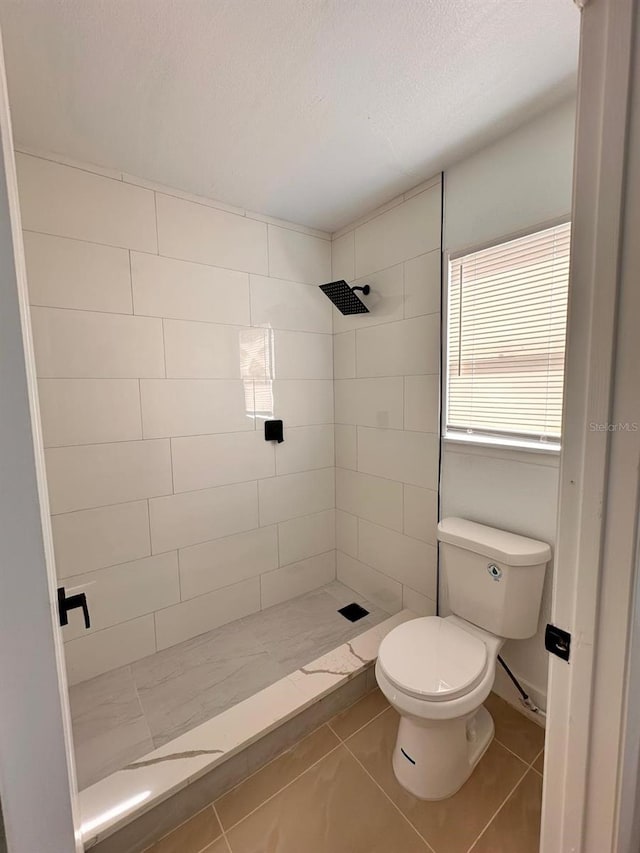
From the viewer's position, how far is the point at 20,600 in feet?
1.43

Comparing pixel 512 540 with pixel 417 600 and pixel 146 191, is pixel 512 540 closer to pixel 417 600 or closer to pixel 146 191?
pixel 417 600

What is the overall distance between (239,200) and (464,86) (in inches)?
43.5

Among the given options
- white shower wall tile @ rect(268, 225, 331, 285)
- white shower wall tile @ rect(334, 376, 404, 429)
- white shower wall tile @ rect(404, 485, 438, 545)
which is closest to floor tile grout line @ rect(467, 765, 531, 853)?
white shower wall tile @ rect(404, 485, 438, 545)

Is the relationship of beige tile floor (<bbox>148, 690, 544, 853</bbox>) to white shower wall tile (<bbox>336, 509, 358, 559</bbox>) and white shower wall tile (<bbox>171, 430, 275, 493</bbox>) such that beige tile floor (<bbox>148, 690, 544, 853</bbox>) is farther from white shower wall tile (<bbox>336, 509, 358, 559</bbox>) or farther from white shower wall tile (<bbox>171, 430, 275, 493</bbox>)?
white shower wall tile (<bbox>171, 430, 275, 493</bbox>)

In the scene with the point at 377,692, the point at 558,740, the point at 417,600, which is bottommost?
the point at 377,692

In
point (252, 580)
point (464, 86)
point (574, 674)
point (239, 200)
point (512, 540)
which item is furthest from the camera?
point (252, 580)

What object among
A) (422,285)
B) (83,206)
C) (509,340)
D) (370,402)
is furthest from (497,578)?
(83,206)

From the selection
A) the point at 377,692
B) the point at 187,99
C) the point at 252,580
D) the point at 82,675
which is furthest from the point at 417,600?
the point at 187,99

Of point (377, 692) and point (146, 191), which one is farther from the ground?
point (146, 191)

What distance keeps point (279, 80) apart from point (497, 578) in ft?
6.17

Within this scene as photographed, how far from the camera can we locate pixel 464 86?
1206mm

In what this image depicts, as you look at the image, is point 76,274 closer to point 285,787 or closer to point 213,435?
point 213,435

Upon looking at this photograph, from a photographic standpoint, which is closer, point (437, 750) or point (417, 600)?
point (437, 750)

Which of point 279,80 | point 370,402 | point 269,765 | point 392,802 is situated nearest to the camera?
point 279,80
